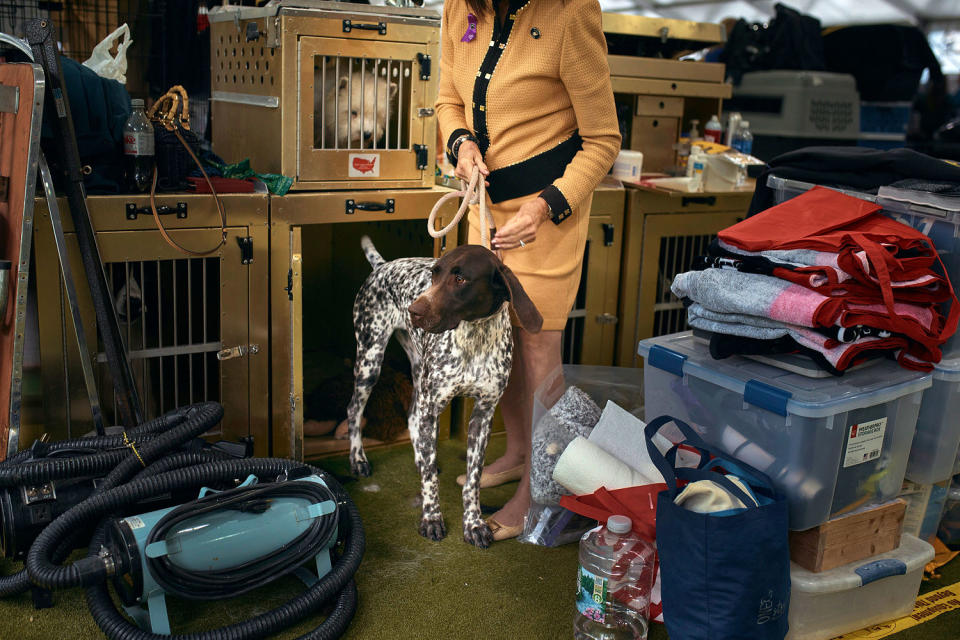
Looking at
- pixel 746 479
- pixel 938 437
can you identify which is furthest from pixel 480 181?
pixel 938 437

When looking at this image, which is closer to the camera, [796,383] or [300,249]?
[796,383]

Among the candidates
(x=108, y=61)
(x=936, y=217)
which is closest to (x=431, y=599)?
(x=936, y=217)

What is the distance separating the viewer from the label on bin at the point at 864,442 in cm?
215

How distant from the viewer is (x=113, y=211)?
2.55 m

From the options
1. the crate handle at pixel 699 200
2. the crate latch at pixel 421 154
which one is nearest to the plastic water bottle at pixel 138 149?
the crate latch at pixel 421 154

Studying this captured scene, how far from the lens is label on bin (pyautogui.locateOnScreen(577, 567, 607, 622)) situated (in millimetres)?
2135

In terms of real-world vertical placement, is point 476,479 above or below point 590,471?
below

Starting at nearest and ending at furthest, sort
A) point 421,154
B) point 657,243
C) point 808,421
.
Answer: point 808,421 < point 421,154 < point 657,243

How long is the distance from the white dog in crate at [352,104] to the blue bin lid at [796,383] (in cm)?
129

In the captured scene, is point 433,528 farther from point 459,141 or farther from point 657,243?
point 657,243

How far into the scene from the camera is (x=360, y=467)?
3.08 meters

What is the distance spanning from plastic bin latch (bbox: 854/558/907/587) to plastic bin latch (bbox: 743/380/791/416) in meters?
0.51

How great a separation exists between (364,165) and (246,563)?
1.43 metres

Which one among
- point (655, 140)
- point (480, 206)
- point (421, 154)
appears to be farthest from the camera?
point (655, 140)
